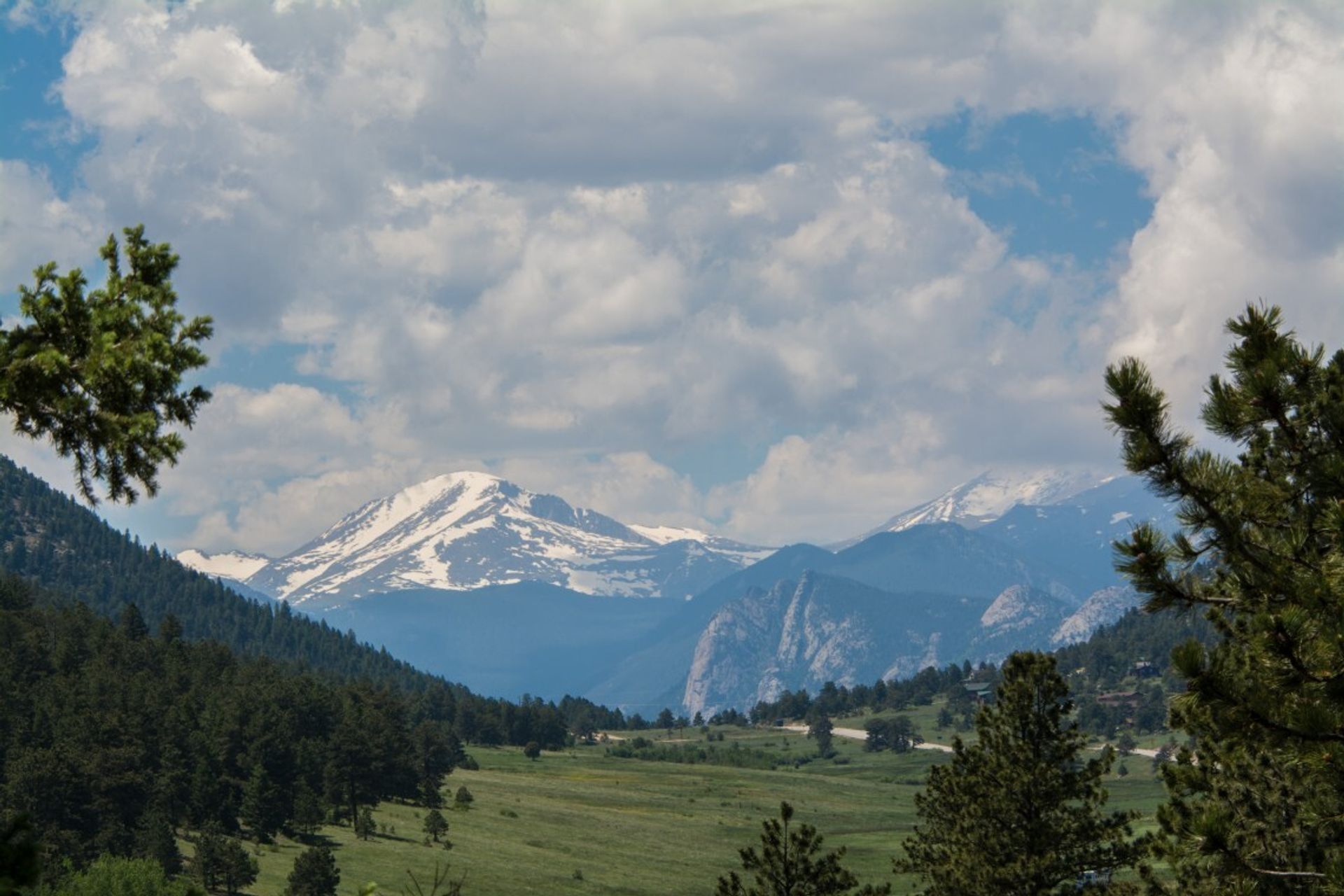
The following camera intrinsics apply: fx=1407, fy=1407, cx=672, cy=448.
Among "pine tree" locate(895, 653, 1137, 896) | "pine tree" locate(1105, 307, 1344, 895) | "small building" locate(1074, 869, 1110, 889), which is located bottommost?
"small building" locate(1074, 869, 1110, 889)

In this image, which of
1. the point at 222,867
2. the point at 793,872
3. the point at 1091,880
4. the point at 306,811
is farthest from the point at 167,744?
the point at 1091,880

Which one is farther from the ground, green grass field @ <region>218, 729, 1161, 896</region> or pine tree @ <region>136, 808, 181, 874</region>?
pine tree @ <region>136, 808, 181, 874</region>

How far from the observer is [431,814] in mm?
149500

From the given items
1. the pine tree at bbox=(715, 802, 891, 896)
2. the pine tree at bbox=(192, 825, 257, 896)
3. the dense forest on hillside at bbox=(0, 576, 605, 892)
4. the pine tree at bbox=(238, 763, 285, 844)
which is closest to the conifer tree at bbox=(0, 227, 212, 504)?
the pine tree at bbox=(715, 802, 891, 896)

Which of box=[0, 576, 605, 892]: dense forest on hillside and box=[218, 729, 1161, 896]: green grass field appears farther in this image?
box=[218, 729, 1161, 896]: green grass field

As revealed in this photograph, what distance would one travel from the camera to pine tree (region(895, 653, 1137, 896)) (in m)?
45.3

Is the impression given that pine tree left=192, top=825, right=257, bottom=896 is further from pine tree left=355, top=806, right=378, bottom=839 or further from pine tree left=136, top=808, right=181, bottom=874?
pine tree left=355, top=806, right=378, bottom=839

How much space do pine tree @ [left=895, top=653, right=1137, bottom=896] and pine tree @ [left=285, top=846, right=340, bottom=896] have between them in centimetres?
7215

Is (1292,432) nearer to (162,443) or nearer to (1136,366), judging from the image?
(1136,366)

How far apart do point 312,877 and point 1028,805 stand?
76.9 m

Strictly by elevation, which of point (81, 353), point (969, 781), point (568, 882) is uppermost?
point (81, 353)

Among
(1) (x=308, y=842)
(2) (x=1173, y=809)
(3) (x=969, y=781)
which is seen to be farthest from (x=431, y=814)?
(2) (x=1173, y=809)

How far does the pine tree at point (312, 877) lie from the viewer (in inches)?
4235

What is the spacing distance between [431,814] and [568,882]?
2049 centimetres
